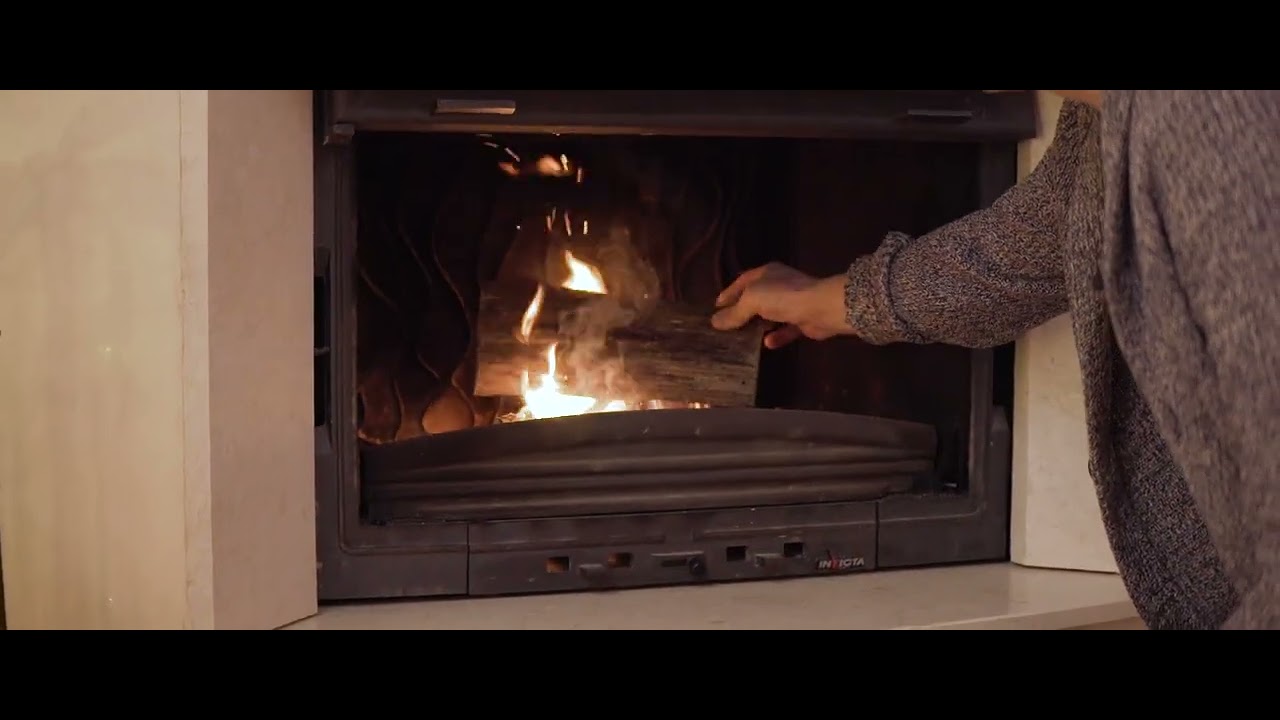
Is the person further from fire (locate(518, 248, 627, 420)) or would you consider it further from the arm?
fire (locate(518, 248, 627, 420))

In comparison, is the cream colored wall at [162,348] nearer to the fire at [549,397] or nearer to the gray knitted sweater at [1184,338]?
the fire at [549,397]

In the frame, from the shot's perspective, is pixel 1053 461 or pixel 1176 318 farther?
pixel 1053 461

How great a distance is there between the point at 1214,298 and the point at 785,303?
1.81 feet

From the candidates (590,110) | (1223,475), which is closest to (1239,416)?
(1223,475)

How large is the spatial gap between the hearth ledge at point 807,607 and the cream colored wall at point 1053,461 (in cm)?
3

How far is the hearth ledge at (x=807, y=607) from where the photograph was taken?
1137mm

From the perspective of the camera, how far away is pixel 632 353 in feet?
4.49

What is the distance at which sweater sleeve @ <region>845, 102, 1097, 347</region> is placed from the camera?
1.13m

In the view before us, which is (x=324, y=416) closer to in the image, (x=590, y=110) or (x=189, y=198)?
(x=189, y=198)

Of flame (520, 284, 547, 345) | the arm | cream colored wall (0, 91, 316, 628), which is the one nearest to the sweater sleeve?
the arm

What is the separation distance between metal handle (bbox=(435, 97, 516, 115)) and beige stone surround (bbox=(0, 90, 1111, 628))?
4.6 inches

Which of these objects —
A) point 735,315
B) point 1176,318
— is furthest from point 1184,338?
point 735,315

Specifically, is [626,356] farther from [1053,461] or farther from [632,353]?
[1053,461]
